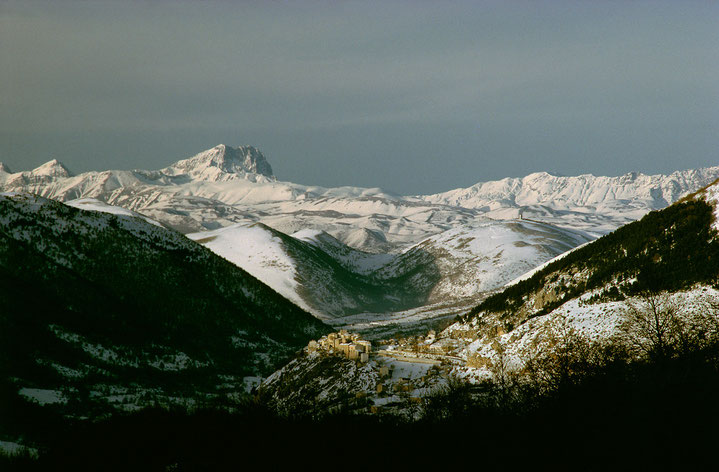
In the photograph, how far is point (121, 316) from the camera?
272 ft

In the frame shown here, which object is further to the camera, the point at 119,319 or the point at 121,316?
the point at 121,316

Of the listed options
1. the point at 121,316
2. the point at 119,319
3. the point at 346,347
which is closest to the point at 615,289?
the point at 346,347

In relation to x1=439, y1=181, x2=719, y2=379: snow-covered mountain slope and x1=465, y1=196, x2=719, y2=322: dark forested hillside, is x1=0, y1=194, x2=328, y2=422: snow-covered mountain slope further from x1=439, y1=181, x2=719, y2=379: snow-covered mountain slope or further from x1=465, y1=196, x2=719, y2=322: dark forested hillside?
x1=465, y1=196, x2=719, y2=322: dark forested hillside

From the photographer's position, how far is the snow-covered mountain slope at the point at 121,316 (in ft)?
189

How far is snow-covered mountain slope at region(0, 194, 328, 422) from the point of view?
5766cm

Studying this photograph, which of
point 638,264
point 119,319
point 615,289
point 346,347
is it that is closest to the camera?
point 346,347

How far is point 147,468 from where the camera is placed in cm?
1767

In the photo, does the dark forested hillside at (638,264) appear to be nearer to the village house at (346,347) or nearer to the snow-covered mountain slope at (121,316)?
the village house at (346,347)

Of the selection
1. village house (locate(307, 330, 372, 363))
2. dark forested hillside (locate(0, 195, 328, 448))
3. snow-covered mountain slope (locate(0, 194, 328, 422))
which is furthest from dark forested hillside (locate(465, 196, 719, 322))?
snow-covered mountain slope (locate(0, 194, 328, 422))

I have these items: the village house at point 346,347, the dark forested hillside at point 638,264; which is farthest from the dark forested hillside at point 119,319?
the dark forested hillside at point 638,264

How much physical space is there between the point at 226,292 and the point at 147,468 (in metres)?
101

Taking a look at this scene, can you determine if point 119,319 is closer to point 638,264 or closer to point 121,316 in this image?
point 121,316

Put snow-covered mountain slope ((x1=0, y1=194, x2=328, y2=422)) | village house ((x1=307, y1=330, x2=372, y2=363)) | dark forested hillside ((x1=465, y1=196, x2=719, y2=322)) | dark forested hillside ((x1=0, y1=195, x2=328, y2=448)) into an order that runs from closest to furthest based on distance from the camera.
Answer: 1. village house ((x1=307, y1=330, x2=372, y2=363))
2. dark forested hillside ((x1=465, y1=196, x2=719, y2=322))
3. dark forested hillside ((x1=0, y1=195, x2=328, y2=448))
4. snow-covered mountain slope ((x1=0, y1=194, x2=328, y2=422))

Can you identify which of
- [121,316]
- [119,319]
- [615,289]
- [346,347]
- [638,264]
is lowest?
[346,347]
